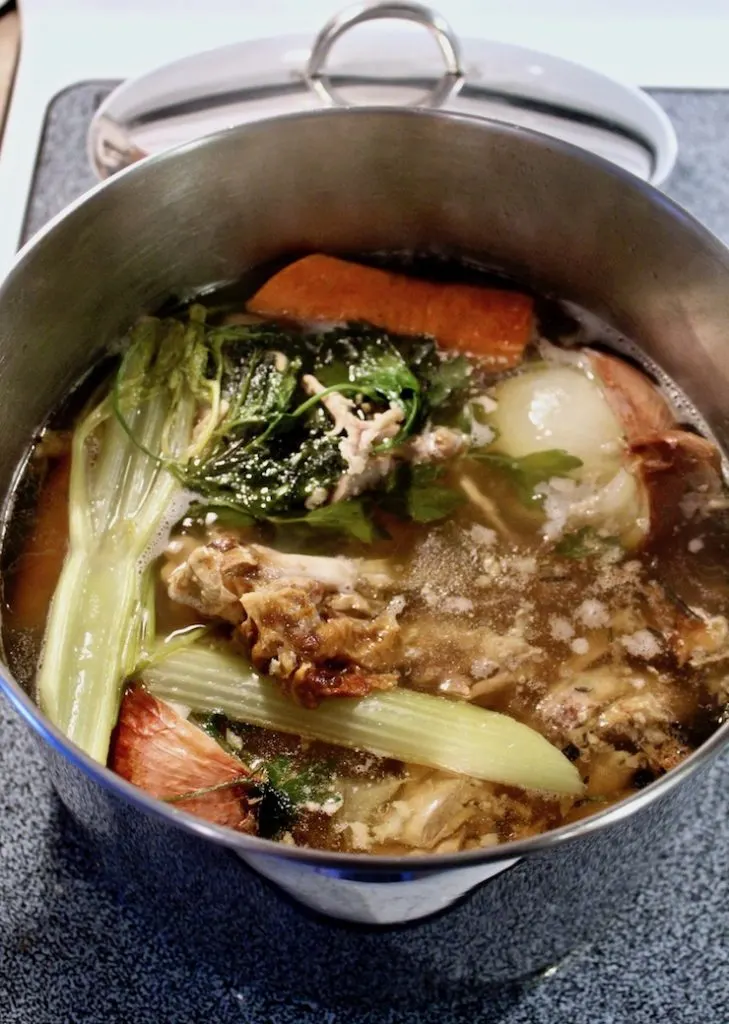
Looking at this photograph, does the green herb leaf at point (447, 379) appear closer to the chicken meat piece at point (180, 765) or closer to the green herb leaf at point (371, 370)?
the green herb leaf at point (371, 370)

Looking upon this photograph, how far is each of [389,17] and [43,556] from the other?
800 millimetres

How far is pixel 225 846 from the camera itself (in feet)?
2.28

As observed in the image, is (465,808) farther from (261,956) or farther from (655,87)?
(655,87)

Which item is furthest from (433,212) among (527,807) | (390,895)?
(390,895)

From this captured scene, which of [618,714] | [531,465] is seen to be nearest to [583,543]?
[531,465]

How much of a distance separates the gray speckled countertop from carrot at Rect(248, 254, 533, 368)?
65 centimetres

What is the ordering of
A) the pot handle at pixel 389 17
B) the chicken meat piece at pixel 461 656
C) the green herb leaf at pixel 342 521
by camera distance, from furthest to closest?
the pot handle at pixel 389 17
the green herb leaf at pixel 342 521
the chicken meat piece at pixel 461 656

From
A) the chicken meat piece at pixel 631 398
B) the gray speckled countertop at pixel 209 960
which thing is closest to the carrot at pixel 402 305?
the chicken meat piece at pixel 631 398

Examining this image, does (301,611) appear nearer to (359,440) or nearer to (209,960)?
(359,440)

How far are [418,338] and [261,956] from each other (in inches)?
30.7

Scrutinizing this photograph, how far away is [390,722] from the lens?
98cm

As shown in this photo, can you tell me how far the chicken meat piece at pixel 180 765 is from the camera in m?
0.91

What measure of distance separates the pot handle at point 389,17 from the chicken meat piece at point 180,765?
88 cm

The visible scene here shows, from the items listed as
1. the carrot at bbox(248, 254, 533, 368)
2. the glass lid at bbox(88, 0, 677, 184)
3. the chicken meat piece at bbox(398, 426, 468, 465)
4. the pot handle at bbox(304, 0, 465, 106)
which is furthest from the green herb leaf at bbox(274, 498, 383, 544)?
the glass lid at bbox(88, 0, 677, 184)
